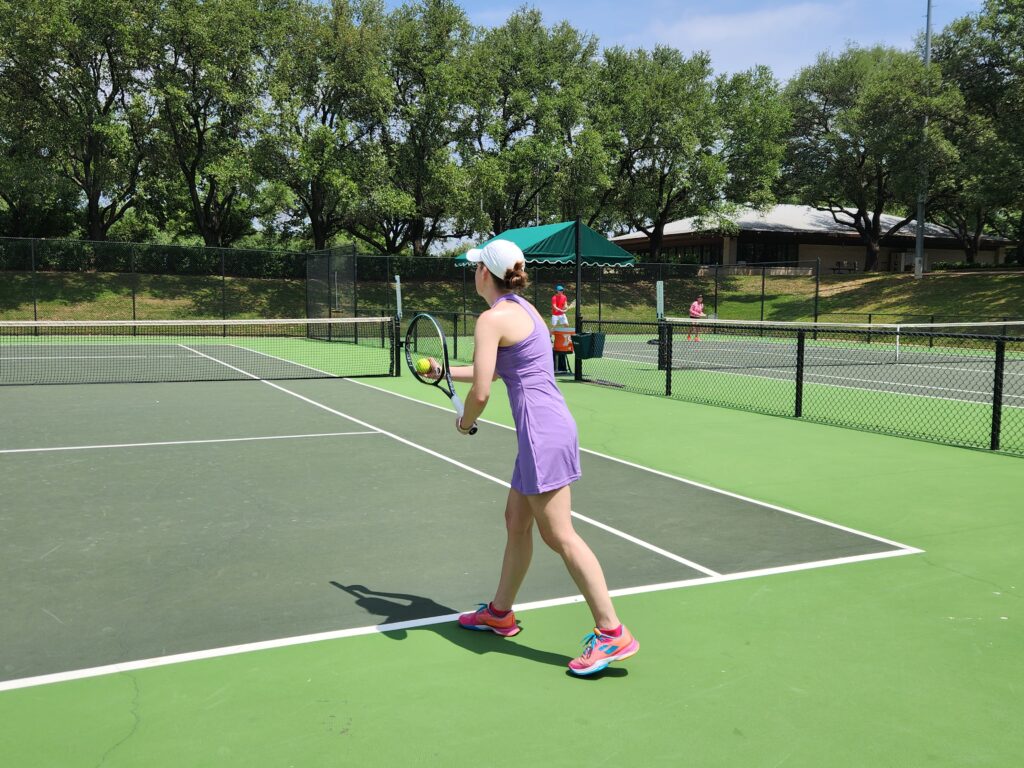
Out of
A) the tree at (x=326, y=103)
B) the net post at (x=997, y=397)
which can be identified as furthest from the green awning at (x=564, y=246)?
the tree at (x=326, y=103)

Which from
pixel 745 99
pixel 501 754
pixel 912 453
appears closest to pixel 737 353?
pixel 912 453

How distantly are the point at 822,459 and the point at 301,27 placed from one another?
122 ft

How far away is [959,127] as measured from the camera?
131 feet

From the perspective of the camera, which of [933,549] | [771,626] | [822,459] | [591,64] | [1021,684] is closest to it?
[1021,684]

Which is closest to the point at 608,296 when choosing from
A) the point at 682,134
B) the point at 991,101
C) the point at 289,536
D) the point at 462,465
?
the point at 682,134

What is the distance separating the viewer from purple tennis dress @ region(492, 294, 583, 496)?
11.6 ft

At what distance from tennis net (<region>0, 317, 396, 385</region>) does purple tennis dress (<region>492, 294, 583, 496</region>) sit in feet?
33.2

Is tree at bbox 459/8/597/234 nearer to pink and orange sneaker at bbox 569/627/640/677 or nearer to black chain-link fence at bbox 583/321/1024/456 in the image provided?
black chain-link fence at bbox 583/321/1024/456

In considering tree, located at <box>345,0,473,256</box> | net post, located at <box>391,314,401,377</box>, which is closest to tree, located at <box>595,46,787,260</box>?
tree, located at <box>345,0,473,256</box>

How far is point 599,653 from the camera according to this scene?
3.56 meters

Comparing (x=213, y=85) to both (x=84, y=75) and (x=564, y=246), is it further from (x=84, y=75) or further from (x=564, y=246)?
(x=564, y=246)

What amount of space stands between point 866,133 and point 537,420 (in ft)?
148

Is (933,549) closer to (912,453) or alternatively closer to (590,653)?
(590,653)

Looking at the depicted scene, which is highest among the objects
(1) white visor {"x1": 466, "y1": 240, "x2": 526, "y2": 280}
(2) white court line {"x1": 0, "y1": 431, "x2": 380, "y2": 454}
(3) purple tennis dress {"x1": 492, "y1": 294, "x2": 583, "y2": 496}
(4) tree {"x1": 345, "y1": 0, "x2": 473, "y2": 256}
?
(4) tree {"x1": 345, "y1": 0, "x2": 473, "y2": 256}
